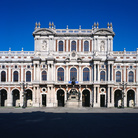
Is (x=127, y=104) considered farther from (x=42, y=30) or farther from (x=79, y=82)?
(x=42, y=30)

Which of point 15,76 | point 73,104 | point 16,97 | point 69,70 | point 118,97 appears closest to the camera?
point 73,104

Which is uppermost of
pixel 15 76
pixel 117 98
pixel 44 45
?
pixel 44 45

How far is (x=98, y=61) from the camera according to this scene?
51.2 m

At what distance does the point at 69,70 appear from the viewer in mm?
52125

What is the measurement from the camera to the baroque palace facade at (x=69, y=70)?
5100 centimetres

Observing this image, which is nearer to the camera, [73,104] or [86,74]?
[73,104]

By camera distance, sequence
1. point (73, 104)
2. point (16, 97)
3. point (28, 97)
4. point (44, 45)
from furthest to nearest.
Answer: point (16, 97)
point (28, 97)
point (44, 45)
point (73, 104)

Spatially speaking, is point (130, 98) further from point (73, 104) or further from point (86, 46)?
point (73, 104)

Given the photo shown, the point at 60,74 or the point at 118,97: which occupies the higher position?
the point at 60,74

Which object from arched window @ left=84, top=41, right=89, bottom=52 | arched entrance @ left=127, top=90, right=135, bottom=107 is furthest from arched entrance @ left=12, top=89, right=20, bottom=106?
arched entrance @ left=127, top=90, right=135, bottom=107

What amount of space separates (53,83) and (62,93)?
5.18 metres

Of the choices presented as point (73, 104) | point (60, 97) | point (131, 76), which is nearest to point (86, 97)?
point (60, 97)
